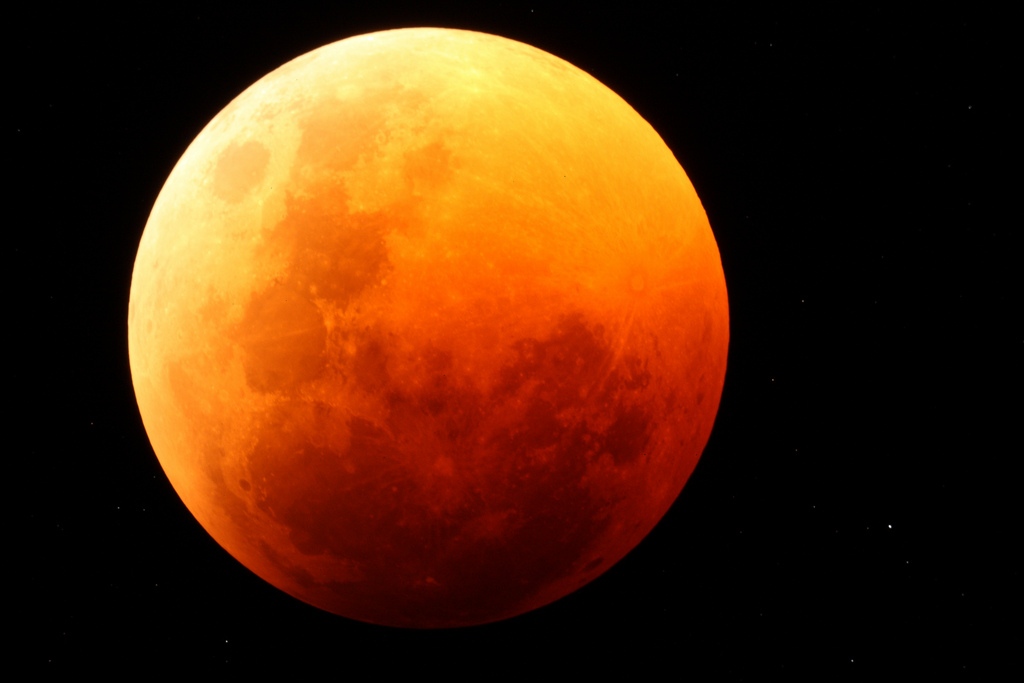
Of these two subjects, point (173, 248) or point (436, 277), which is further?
point (173, 248)

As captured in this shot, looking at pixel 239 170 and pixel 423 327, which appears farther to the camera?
pixel 239 170

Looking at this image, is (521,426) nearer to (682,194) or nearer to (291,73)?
(682,194)

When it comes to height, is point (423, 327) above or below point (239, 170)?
below

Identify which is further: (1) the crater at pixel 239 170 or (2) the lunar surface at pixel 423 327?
(1) the crater at pixel 239 170

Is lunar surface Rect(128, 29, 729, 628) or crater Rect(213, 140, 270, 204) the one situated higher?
crater Rect(213, 140, 270, 204)

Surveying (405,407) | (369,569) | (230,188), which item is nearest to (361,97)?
(230,188)

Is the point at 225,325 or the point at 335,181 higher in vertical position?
the point at 335,181

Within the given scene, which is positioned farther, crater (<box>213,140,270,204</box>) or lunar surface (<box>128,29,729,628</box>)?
crater (<box>213,140,270,204</box>)

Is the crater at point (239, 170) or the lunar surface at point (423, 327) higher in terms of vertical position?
the crater at point (239, 170)
